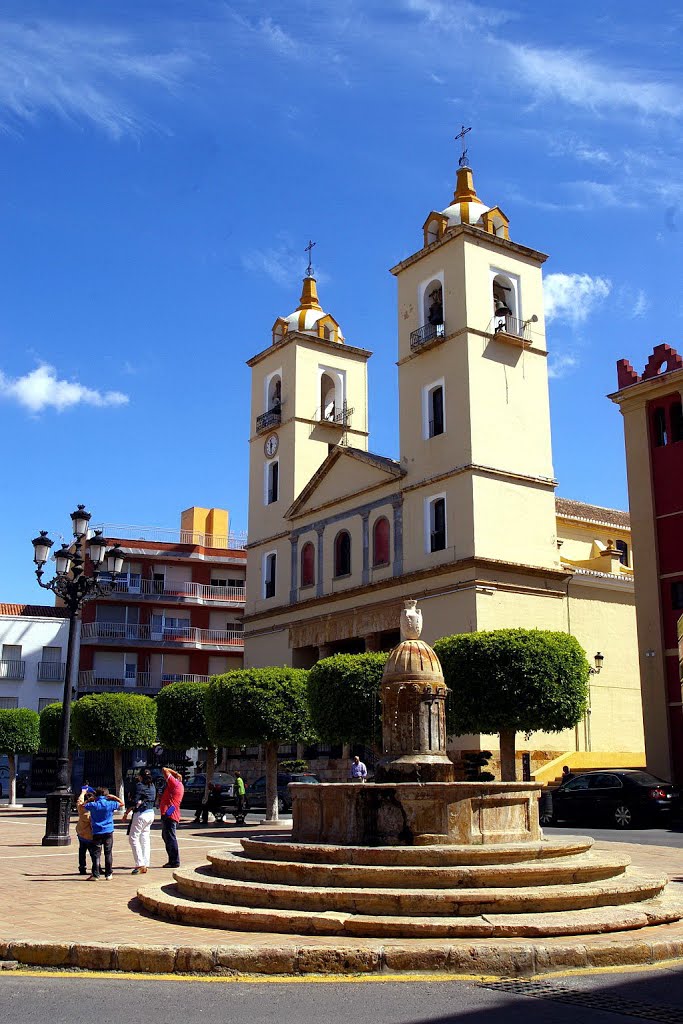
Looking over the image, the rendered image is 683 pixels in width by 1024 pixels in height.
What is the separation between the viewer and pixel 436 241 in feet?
124

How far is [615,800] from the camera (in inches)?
876

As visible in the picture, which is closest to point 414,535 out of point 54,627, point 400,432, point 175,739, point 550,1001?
point 400,432

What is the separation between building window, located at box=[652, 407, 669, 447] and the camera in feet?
99.0

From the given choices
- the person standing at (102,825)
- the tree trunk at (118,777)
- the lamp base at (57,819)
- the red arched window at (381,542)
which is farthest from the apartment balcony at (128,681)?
the person standing at (102,825)

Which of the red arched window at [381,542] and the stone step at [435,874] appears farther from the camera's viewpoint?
the red arched window at [381,542]

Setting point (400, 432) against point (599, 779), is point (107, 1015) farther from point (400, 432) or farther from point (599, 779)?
point (400, 432)

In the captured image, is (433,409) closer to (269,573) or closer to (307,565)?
(307,565)

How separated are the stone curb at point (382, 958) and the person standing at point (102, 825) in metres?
5.16

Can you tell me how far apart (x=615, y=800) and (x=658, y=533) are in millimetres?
9842

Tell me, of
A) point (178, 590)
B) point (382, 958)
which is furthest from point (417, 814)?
point (178, 590)

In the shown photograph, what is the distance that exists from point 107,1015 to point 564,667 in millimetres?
19748

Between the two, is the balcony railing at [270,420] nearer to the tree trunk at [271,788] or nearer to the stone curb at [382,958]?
the tree trunk at [271,788]

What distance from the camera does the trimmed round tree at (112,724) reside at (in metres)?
32.5

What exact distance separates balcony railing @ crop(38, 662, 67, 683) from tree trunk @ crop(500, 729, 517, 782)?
98.2 ft
